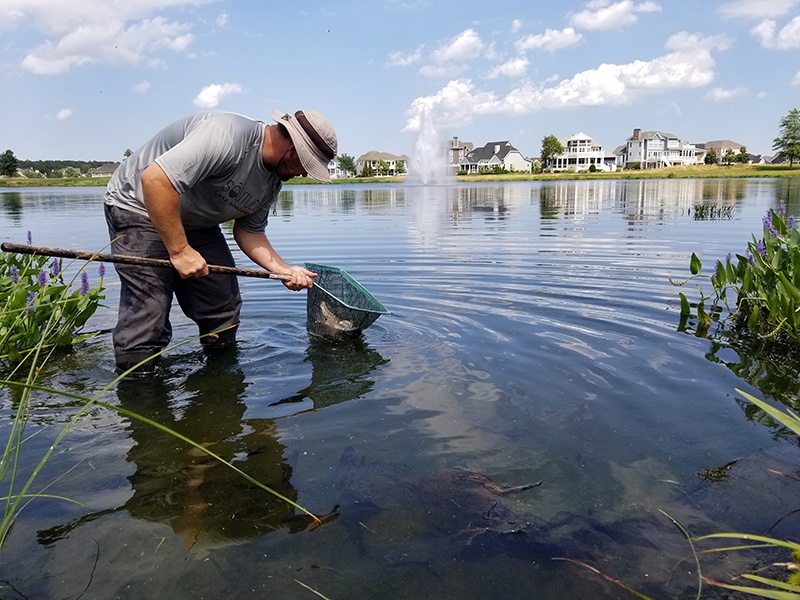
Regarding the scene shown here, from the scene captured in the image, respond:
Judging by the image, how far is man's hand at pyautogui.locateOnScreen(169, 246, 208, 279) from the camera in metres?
4.11

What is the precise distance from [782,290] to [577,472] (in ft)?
10.8

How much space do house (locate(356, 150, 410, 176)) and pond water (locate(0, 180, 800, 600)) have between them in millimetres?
124114

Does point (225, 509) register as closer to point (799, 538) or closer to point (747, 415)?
point (799, 538)

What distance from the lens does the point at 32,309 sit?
4770mm

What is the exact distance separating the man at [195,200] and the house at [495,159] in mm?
117631

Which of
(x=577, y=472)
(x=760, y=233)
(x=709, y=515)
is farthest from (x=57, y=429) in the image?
(x=760, y=233)

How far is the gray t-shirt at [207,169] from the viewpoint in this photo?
382 cm

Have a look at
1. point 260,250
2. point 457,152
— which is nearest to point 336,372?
point 260,250

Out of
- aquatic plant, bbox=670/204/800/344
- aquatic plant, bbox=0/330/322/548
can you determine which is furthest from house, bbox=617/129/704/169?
aquatic plant, bbox=0/330/322/548

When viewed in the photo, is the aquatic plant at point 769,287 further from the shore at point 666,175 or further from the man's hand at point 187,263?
the shore at point 666,175

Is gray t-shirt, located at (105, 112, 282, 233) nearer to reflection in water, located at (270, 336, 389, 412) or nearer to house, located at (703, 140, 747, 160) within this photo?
reflection in water, located at (270, 336, 389, 412)

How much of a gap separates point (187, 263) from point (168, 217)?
39 cm

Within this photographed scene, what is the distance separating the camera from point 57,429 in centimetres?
390

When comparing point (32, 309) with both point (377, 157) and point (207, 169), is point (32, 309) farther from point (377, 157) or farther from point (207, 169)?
point (377, 157)
